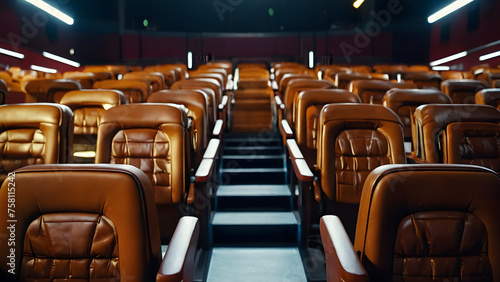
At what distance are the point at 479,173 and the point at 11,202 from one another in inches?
43.2

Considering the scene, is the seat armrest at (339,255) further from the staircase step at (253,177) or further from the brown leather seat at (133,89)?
the brown leather seat at (133,89)

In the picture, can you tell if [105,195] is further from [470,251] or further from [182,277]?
[470,251]

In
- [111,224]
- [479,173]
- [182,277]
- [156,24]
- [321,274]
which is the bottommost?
[321,274]

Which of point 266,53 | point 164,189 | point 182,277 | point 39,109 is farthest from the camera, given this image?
point 266,53

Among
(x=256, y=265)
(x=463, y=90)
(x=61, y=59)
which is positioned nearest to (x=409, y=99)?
(x=463, y=90)

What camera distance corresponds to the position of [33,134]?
179 cm

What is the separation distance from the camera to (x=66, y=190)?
3.15 ft

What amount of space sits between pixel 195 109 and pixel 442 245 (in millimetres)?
1669

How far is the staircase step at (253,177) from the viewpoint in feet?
9.39

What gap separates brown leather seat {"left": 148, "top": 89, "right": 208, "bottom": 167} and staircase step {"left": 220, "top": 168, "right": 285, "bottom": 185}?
36cm

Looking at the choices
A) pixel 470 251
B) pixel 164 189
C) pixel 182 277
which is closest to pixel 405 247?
pixel 470 251

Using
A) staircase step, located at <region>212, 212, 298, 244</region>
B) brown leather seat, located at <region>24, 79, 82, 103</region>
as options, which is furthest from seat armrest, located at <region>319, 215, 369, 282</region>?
brown leather seat, located at <region>24, 79, 82, 103</region>

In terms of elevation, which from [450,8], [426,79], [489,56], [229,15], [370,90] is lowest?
[370,90]

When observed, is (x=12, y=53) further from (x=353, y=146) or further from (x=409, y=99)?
(x=353, y=146)
